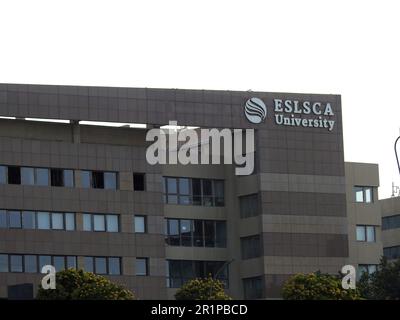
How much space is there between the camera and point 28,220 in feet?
287

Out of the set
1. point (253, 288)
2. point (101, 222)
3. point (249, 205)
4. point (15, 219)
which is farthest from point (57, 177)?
point (253, 288)

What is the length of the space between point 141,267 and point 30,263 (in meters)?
9.54

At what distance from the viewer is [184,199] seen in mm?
96750

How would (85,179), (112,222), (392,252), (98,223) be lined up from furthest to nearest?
(392,252)
(112,222)
(98,223)
(85,179)

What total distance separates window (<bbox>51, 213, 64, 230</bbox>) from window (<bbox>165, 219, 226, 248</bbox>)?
33.3 ft

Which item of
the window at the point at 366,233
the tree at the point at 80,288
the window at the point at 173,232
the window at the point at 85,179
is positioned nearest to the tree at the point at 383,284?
the window at the point at 366,233

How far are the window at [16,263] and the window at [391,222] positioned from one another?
58.2 meters

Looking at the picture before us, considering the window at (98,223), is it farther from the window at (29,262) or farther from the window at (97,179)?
the window at (29,262)

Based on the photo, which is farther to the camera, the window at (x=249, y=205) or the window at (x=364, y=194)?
the window at (x=364, y=194)

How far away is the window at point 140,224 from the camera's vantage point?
9219 cm

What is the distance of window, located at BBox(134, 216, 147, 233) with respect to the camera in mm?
92188

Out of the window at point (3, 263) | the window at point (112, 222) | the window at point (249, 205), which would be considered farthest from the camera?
the window at point (249, 205)

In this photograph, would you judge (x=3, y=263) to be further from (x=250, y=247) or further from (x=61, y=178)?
(x=250, y=247)
